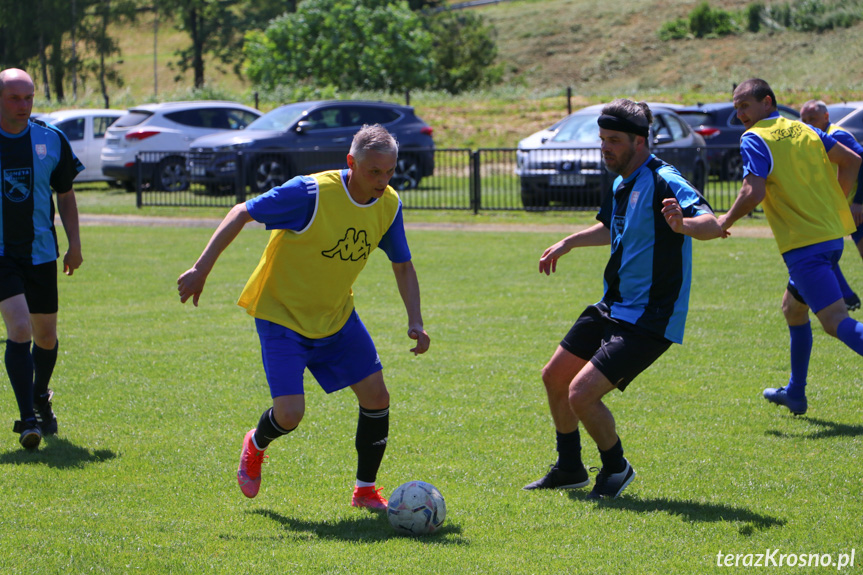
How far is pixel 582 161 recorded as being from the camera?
1738 cm

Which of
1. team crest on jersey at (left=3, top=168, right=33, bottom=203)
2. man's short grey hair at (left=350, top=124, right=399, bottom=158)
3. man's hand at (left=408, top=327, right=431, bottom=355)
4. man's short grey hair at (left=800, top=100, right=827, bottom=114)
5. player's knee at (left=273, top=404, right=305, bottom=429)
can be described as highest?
man's short grey hair at (left=800, top=100, right=827, bottom=114)

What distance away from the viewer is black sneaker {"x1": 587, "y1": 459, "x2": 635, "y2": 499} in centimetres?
470

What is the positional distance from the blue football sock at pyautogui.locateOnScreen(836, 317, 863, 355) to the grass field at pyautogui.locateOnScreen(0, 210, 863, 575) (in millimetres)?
567

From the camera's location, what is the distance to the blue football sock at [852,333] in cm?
536

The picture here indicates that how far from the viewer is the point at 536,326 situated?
29.3ft

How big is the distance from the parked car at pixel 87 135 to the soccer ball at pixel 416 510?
67.6 ft

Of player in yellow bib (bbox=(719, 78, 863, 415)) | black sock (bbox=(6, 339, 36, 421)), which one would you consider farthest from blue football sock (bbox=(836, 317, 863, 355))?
black sock (bbox=(6, 339, 36, 421))

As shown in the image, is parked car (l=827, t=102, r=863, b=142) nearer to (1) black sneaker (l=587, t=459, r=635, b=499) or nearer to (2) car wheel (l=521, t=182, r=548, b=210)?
(2) car wheel (l=521, t=182, r=548, b=210)

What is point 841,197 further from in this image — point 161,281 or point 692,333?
point 161,281

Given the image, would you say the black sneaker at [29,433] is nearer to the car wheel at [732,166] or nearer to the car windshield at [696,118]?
the car wheel at [732,166]

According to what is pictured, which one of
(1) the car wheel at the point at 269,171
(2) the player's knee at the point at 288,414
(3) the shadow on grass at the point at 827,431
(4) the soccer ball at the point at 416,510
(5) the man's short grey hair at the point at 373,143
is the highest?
(5) the man's short grey hair at the point at 373,143

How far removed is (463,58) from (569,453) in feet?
145

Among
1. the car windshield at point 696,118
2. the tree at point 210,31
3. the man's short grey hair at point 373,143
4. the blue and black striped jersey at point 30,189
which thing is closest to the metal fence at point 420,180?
the car windshield at point 696,118

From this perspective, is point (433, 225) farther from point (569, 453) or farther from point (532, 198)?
point (569, 453)
